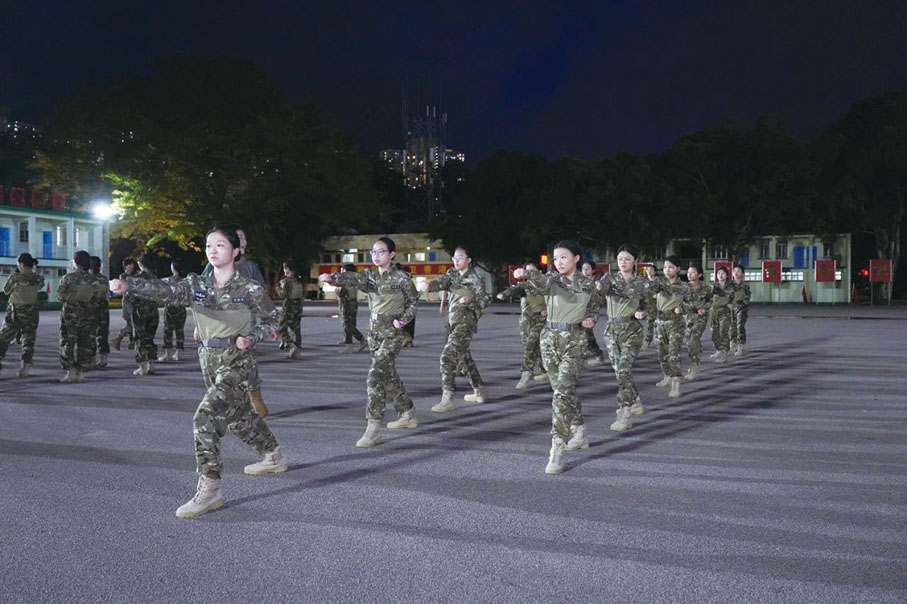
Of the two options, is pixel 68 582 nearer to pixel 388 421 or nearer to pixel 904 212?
pixel 388 421

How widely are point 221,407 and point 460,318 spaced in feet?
17.3

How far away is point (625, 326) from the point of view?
933 centimetres

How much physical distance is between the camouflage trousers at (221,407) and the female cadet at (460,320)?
166 inches

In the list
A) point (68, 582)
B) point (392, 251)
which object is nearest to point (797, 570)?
point (68, 582)

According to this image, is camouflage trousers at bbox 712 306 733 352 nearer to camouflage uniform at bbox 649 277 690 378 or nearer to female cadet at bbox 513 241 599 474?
camouflage uniform at bbox 649 277 690 378

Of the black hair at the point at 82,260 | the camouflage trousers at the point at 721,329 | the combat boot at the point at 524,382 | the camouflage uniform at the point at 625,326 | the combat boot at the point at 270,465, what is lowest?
the combat boot at the point at 524,382

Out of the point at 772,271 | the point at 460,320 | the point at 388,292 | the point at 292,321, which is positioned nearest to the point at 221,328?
the point at 388,292

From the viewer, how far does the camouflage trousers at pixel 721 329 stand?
1702 centimetres

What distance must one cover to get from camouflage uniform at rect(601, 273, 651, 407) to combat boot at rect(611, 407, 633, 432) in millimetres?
219

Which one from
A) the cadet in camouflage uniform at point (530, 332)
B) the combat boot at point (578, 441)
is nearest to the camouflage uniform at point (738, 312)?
the cadet in camouflage uniform at point (530, 332)

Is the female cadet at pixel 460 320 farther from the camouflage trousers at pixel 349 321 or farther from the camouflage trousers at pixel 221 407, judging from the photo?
the camouflage trousers at pixel 349 321

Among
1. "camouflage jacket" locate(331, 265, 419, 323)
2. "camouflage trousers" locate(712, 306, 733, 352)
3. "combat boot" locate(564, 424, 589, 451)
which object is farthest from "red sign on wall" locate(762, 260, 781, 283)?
"camouflage jacket" locate(331, 265, 419, 323)

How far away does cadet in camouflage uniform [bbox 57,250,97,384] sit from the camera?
42.7 ft

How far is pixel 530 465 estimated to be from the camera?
23.1 feet
